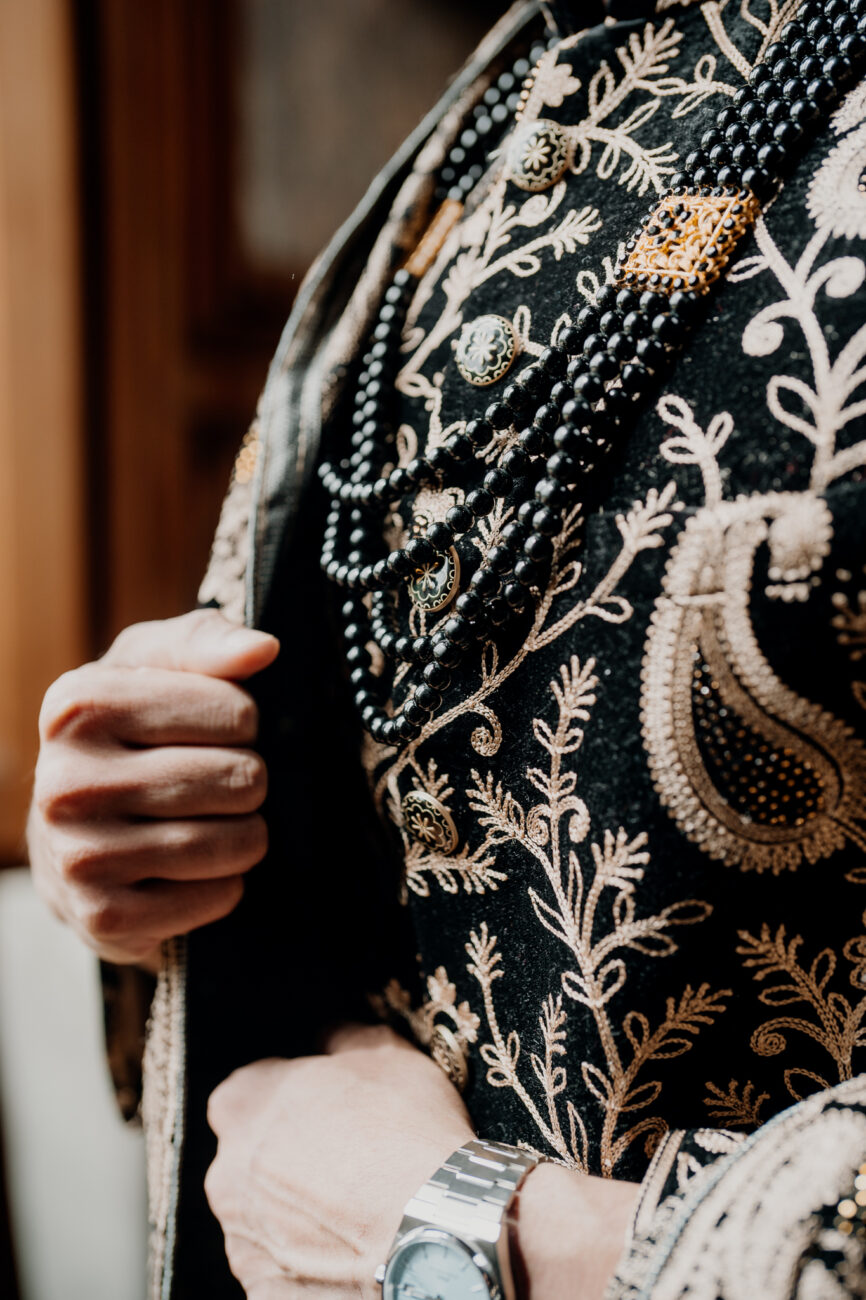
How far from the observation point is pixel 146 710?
0.40 m

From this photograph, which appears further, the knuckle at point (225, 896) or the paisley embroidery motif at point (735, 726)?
the knuckle at point (225, 896)

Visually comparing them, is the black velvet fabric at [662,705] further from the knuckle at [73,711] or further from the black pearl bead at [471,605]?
the knuckle at [73,711]

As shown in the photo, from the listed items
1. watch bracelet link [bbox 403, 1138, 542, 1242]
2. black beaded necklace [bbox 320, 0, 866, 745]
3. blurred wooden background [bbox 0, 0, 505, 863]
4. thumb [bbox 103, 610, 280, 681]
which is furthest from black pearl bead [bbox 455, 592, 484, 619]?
blurred wooden background [bbox 0, 0, 505, 863]

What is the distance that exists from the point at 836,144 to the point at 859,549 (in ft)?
0.48

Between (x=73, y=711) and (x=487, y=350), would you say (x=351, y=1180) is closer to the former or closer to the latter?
(x=73, y=711)

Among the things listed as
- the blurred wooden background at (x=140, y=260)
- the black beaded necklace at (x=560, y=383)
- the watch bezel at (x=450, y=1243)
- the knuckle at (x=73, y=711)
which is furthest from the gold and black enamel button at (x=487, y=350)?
the blurred wooden background at (x=140, y=260)

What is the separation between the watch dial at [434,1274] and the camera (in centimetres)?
32

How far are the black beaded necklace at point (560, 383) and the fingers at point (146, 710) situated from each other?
6 centimetres

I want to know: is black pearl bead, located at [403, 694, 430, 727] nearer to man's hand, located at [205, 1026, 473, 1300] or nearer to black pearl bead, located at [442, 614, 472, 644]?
black pearl bead, located at [442, 614, 472, 644]

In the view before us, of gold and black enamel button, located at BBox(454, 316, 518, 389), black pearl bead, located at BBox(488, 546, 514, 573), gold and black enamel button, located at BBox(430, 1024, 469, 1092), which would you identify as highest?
gold and black enamel button, located at BBox(454, 316, 518, 389)

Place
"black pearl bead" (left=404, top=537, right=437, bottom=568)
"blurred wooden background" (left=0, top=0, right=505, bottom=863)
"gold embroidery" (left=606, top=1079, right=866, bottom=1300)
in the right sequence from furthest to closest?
"blurred wooden background" (left=0, top=0, right=505, bottom=863)
"black pearl bead" (left=404, top=537, right=437, bottom=568)
"gold embroidery" (left=606, top=1079, right=866, bottom=1300)

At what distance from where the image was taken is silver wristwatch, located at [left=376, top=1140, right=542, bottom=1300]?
31cm

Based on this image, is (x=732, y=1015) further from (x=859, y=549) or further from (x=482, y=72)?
(x=482, y=72)

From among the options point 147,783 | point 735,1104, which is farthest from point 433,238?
point 735,1104
